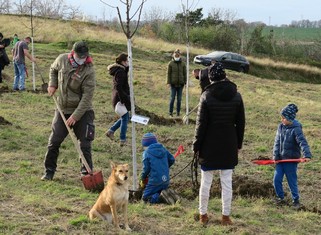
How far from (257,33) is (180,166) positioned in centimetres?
4895

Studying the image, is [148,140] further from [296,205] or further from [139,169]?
[296,205]

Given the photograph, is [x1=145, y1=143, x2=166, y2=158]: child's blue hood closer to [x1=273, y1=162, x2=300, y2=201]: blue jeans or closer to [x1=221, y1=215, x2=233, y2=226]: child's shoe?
[x1=221, y1=215, x2=233, y2=226]: child's shoe

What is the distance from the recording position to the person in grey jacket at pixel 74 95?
741 cm

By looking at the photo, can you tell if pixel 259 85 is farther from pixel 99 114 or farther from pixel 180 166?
pixel 180 166

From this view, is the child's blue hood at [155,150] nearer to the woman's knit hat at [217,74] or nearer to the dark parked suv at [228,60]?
the woman's knit hat at [217,74]

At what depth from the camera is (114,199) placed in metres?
5.55

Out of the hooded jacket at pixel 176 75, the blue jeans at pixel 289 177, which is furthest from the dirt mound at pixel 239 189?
the hooded jacket at pixel 176 75

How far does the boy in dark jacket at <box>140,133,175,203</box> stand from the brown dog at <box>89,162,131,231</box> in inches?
49.3

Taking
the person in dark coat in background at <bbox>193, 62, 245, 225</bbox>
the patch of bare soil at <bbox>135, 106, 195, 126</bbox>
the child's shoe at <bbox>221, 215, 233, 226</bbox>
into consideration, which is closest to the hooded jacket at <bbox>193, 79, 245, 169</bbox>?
the person in dark coat in background at <bbox>193, 62, 245, 225</bbox>

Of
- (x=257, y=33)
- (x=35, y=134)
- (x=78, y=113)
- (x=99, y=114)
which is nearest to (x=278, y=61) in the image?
(x=257, y=33)

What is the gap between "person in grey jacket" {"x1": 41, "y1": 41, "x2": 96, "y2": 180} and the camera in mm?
7414

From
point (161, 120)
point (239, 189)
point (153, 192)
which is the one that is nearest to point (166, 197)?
point (153, 192)

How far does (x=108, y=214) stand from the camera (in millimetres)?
5738

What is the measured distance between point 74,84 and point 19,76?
10.5 metres
